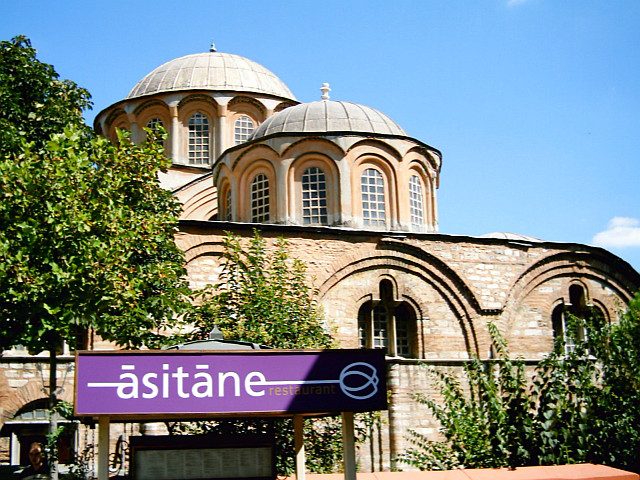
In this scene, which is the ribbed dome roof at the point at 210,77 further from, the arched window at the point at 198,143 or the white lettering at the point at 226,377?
the white lettering at the point at 226,377

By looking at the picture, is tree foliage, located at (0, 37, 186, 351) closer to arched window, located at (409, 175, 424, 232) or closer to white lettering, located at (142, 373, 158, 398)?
white lettering, located at (142, 373, 158, 398)

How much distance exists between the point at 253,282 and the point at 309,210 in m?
6.62

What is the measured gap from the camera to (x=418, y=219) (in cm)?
2158

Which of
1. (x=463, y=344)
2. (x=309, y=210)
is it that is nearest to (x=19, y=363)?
(x=309, y=210)

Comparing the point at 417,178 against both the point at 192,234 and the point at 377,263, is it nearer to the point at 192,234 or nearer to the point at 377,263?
the point at 377,263

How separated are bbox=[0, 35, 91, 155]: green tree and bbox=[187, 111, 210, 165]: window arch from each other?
10768 millimetres

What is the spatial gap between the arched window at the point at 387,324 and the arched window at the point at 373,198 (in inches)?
71.2

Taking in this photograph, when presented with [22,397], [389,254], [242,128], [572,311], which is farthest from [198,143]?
[572,311]

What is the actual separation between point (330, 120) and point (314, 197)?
2.03 m

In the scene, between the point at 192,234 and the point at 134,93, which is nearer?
the point at 192,234

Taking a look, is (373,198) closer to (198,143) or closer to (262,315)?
(262,315)

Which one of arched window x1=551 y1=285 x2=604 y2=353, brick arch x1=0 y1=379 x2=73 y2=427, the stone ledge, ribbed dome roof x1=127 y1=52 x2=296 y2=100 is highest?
ribbed dome roof x1=127 y1=52 x2=296 y2=100

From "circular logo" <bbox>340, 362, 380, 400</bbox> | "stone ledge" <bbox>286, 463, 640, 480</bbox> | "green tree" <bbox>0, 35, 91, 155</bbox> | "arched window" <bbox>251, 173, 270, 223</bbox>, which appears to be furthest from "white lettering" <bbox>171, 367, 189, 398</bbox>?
"arched window" <bbox>251, 173, 270, 223</bbox>

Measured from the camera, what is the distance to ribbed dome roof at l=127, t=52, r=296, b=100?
1085 inches
